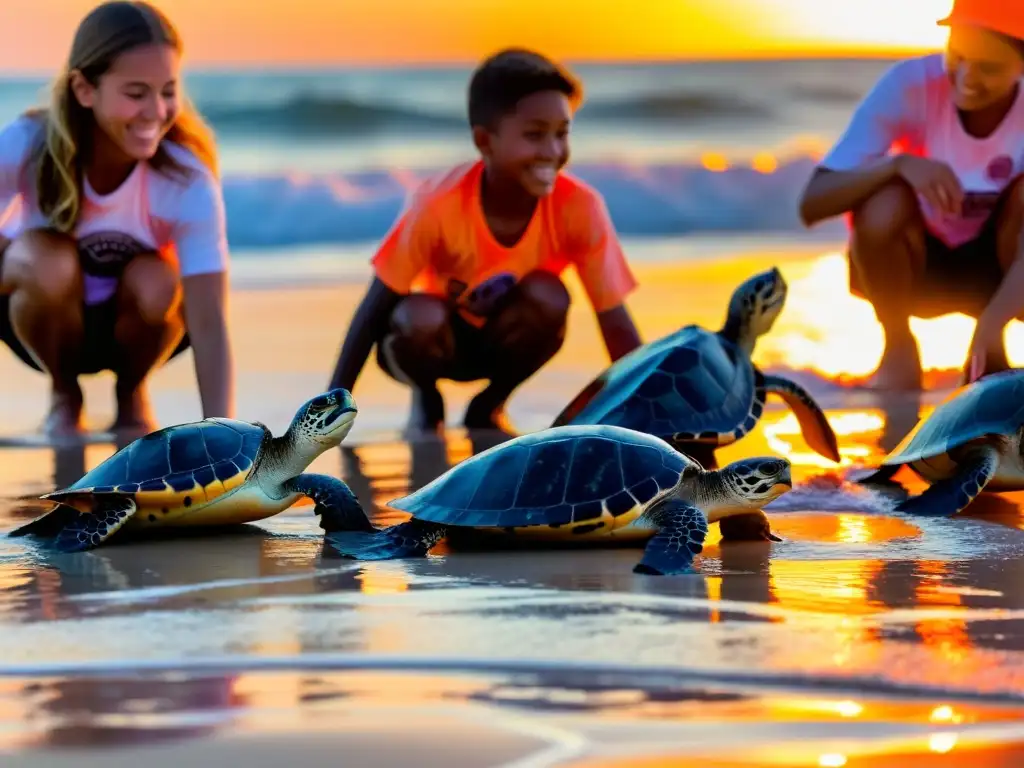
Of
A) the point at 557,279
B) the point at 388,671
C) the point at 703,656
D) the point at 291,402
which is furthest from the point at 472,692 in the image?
the point at 291,402

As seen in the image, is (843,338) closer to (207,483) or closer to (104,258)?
(104,258)

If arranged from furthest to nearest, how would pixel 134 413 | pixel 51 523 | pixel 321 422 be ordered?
pixel 134 413, pixel 321 422, pixel 51 523

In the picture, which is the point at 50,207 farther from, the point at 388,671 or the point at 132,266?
the point at 388,671

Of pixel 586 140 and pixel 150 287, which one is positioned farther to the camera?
pixel 586 140

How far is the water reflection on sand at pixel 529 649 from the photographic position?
2344mm

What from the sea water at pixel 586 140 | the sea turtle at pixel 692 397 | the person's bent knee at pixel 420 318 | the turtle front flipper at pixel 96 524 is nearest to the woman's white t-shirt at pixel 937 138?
the sea turtle at pixel 692 397

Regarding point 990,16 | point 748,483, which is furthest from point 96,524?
point 990,16

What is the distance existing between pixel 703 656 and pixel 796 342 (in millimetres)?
4804

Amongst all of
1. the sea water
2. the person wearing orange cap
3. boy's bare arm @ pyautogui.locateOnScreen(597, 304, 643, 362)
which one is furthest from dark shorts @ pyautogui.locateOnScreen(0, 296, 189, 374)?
the sea water

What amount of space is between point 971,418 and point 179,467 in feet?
6.63

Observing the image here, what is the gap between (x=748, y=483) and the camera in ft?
12.1

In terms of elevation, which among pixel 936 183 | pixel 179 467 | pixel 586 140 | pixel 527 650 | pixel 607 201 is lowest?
pixel 527 650

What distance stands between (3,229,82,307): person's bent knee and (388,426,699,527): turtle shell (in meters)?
2.38

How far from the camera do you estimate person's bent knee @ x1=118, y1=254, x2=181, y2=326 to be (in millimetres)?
5660
